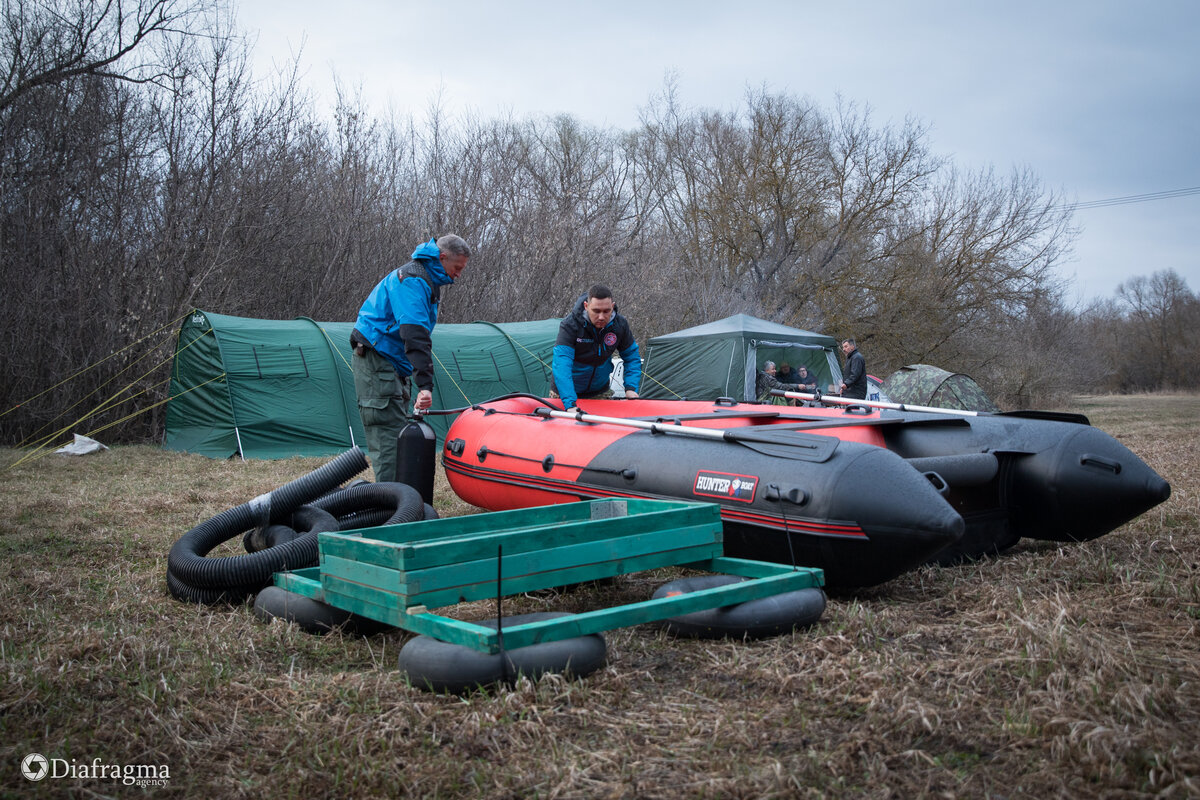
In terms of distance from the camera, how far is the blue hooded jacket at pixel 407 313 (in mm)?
5559

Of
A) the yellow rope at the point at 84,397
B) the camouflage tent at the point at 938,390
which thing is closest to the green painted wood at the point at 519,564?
the yellow rope at the point at 84,397

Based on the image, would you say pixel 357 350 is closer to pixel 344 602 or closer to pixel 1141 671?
pixel 344 602

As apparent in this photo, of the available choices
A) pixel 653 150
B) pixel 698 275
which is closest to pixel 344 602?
pixel 698 275

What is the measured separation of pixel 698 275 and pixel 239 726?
22.6 meters

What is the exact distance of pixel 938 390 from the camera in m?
15.5

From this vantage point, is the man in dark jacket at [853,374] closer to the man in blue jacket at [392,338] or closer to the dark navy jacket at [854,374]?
the dark navy jacket at [854,374]

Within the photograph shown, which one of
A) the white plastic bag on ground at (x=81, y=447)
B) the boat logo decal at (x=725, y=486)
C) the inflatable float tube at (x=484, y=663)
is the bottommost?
the white plastic bag on ground at (x=81, y=447)

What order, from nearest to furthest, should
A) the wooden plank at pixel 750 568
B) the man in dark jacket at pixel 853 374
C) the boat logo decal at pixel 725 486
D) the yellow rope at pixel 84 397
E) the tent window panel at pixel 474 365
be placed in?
the wooden plank at pixel 750 568
the boat logo decal at pixel 725 486
the yellow rope at pixel 84 397
the tent window panel at pixel 474 365
the man in dark jacket at pixel 853 374

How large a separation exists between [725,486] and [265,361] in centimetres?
836

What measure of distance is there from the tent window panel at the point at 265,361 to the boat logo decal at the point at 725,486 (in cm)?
806

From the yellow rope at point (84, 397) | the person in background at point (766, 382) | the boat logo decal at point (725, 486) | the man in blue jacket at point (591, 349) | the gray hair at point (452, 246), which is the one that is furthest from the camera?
the person in background at point (766, 382)

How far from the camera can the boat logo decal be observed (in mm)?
4113

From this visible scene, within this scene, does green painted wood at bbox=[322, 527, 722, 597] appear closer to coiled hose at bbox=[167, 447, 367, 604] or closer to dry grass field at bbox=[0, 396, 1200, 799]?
dry grass field at bbox=[0, 396, 1200, 799]

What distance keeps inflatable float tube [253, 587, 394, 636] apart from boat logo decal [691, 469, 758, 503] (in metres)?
1.62
